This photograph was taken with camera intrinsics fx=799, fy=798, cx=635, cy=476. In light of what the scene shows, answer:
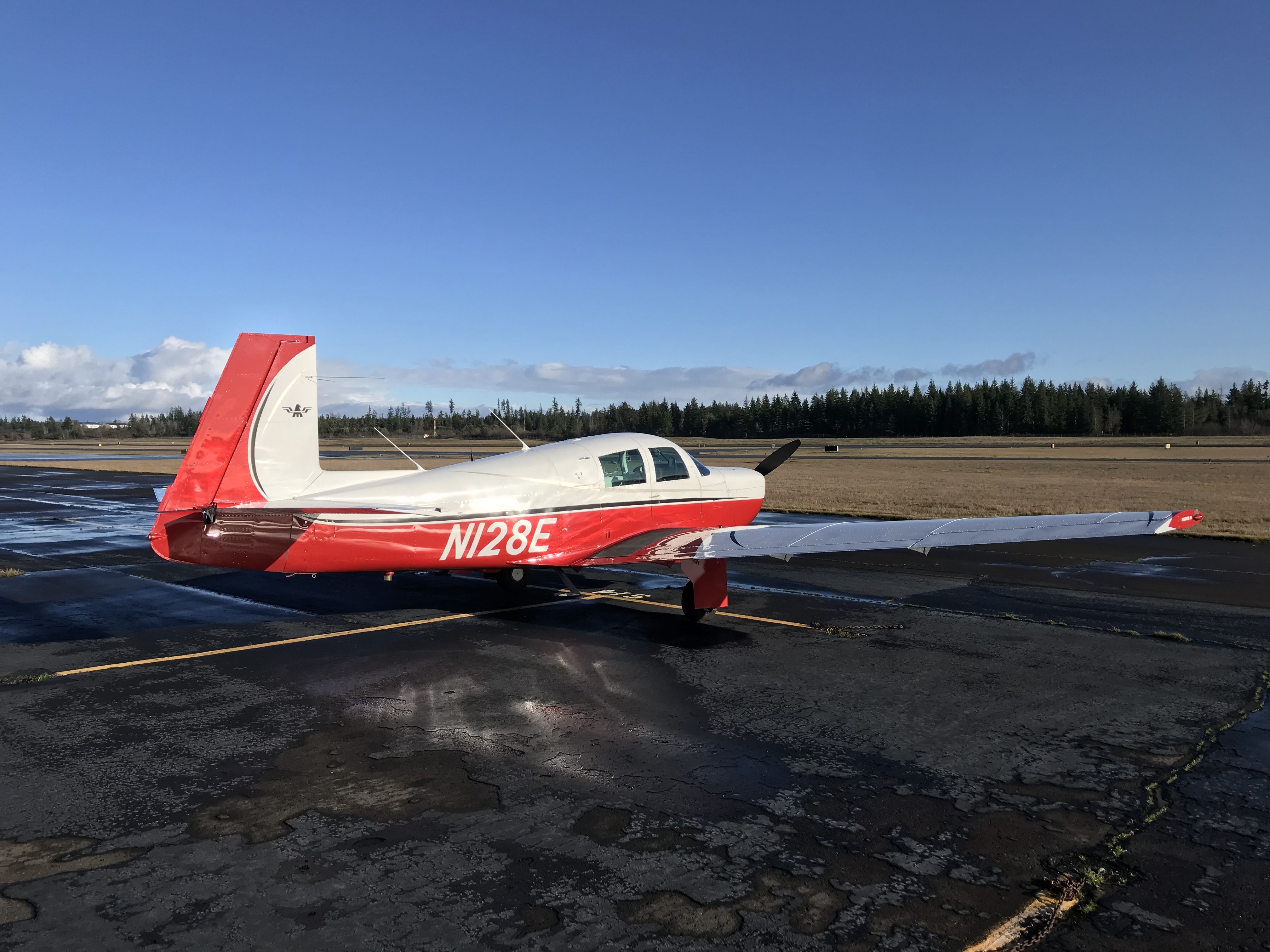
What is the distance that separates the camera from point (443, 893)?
4.34 meters

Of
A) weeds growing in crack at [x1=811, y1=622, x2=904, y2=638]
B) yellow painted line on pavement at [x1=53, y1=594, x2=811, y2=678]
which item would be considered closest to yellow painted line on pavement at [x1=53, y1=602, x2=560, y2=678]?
yellow painted line on pavement at [x1=53, y1=594, x2=811, y2=678]

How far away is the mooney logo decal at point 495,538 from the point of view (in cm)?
1010

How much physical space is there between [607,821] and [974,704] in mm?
4140

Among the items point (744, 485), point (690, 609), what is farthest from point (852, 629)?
point (744, 485)

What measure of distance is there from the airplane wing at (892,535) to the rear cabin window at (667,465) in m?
1.32

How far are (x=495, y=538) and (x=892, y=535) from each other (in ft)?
16.6

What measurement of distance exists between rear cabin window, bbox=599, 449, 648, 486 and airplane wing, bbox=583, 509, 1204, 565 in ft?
3.58

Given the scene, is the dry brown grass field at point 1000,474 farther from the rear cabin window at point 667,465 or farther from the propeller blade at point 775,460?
the rear cabin window at point 667,465

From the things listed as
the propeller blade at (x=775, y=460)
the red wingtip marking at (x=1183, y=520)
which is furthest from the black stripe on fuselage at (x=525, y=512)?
the red wingtip marking at (x=1183, y=520)

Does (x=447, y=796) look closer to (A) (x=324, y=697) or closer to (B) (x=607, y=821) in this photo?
(B) (x=607, y=821)

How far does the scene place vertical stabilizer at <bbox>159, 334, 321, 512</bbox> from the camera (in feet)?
Result: 29.6

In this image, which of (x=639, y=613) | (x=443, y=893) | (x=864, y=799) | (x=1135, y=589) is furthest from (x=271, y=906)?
(x=1135, y=589)

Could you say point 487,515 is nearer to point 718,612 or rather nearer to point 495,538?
point 495,538

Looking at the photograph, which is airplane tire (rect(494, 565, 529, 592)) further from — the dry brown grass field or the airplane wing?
the dry brown grass field
